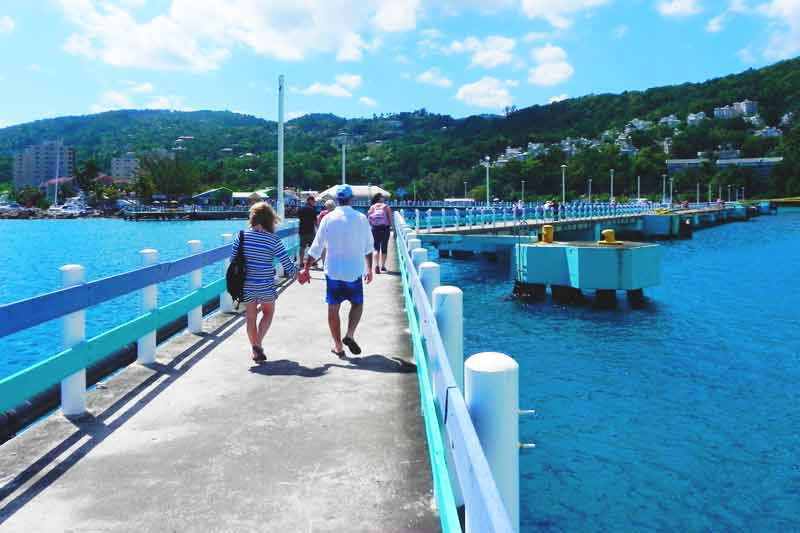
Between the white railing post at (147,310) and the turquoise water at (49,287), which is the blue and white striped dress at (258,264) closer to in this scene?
the white railing post at (147,310)

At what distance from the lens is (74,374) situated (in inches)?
207

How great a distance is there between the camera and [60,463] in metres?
4.45

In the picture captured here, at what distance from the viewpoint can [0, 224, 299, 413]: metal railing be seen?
439cm

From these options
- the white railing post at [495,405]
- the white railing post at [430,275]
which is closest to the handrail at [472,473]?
the white railing post at [495,405]

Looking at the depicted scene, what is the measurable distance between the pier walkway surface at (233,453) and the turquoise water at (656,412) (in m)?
3.22

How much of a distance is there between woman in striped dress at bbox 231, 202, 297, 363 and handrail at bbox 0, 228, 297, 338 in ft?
2.79

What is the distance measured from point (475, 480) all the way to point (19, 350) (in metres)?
18.7

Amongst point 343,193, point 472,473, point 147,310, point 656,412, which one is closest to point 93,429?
point 147,310

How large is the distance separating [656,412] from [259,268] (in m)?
7.79

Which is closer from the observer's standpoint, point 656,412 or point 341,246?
point 341,246

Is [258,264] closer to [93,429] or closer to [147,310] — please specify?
[147,310]

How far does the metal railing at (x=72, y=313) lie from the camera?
439 cm

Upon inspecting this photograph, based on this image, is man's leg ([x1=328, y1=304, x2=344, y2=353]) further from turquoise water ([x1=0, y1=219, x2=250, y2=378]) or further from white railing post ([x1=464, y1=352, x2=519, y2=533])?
white railing post ([x1=464, y1=352, x2=519, y2=533])

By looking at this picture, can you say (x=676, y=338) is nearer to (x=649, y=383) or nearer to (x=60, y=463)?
(x=649, y=383)
